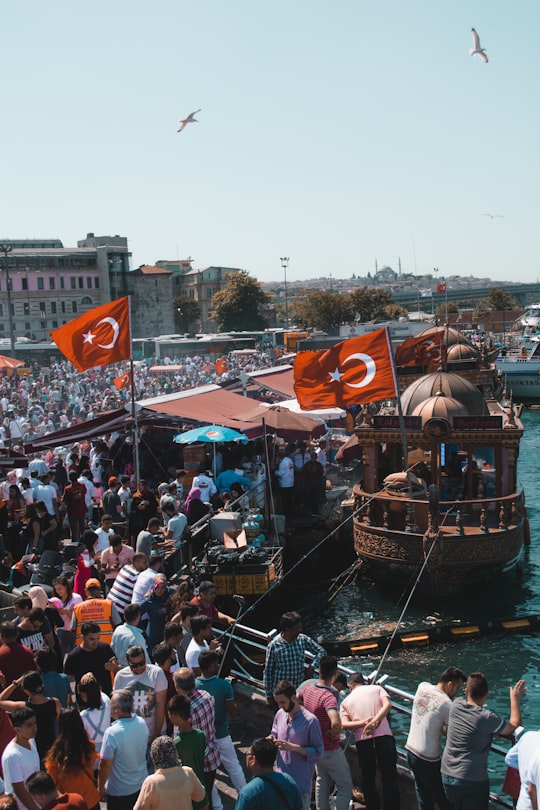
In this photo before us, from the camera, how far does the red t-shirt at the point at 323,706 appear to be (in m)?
6.66

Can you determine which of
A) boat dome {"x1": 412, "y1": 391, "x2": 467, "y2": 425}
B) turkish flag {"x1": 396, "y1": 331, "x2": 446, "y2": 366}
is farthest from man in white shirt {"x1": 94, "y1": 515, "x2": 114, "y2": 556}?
turkish flag {"x1": 396, "y1": 331, "x2": 446, "y2": 366}

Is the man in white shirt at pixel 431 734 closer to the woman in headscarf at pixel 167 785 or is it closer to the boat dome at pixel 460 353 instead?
the woman in headscarf at pixel 167 785

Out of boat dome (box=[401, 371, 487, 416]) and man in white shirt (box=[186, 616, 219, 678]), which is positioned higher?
boat dome (box=[401, 371, 487, 416])

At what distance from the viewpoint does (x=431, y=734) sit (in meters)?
6.52

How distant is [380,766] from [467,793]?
1023 mm

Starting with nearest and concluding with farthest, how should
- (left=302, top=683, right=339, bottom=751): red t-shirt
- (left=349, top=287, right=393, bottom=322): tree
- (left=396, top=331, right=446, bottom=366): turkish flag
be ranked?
1. (left=302, top=683, right=339, bottom=751): red t-shirt
2. (left=396, top=331, right=446, bottom=366): turkish flag
3. (left=349, top=287, right=393, bottom=322): tree

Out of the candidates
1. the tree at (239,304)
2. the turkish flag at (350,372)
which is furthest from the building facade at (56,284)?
the turkish flag at (350,372)

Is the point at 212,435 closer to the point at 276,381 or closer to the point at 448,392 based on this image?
the point at 448,392

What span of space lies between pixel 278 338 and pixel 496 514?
67.6 metres

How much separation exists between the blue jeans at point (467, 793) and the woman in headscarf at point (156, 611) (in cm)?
343

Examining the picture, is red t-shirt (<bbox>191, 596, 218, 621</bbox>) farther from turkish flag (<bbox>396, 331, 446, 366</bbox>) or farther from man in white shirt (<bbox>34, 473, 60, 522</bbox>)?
turkish flag (<bbox>396, 331, 446, 366</bbox>)

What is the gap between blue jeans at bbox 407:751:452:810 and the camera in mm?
6562

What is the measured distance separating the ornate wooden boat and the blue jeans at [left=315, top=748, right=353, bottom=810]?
27.7 ft

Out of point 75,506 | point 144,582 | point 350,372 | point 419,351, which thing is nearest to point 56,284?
point 419,351
